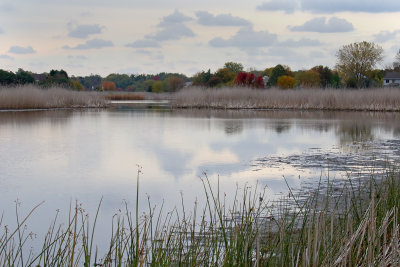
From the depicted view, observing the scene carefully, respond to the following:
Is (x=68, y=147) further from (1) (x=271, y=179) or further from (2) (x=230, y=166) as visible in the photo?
(1) (x=271, y=179)

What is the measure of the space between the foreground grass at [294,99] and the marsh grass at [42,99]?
4313 mm

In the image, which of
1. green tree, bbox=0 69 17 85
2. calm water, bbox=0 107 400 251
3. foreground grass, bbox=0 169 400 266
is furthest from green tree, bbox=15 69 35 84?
foreground grass, bbox=0 169 400 266

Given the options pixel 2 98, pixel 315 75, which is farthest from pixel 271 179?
pixel 315 75

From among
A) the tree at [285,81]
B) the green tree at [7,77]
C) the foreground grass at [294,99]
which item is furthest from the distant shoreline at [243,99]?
the tree at [285,81]

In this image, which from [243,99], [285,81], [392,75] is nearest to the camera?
[243,99]

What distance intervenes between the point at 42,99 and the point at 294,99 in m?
11.1

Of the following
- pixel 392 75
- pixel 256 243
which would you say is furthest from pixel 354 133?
pixel 392 75

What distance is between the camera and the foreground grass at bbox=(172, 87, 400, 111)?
22578 millimetres

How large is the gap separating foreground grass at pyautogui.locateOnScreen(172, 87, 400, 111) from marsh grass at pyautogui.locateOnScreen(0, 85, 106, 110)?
4.31 metres

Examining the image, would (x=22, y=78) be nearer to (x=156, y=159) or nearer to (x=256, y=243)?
(x=156, y=159)

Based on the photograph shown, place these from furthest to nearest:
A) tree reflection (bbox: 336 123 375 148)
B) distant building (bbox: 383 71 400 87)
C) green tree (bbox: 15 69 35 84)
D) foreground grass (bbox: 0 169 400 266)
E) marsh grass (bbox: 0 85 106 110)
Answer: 1. distant building (bbox: 383 71 400 87)
2. green tree (bbox: 15 69 35 84)
3. marsh grass (bbox: 0 85 106 110)
4. tree reflection (bbox: 336 123 375 148)
5. foreground grass (bbox: 0 169 400 266)

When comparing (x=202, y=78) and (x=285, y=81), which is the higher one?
(x=202, y=78)

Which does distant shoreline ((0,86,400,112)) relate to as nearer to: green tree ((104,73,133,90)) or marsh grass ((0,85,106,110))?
marsh grass ((0,85,106,110))

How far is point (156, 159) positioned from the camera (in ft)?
27.6
